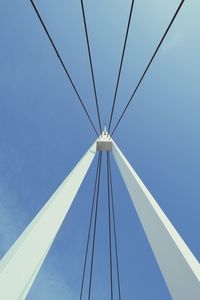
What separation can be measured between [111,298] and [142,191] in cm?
720

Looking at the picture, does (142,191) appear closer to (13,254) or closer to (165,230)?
(165,230)

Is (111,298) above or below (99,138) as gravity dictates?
below

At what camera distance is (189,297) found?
9.41 feet

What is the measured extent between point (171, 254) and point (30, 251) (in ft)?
5.89

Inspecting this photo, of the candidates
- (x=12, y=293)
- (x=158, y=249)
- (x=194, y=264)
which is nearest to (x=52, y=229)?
(x=12, y=293)

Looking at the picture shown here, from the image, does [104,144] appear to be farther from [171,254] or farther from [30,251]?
[30,251]

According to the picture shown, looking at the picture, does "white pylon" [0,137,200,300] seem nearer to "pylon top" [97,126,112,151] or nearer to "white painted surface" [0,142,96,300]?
"white painted surface" [0,142,96,300]

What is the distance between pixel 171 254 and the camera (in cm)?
354

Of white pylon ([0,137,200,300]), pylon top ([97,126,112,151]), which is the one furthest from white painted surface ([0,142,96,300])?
pylon top ([97,126,112,151])

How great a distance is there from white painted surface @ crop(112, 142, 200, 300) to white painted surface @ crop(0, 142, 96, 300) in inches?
55.7

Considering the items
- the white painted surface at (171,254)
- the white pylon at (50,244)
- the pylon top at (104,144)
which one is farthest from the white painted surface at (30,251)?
the pylon top at (104,144)

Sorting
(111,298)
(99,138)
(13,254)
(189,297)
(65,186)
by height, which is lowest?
(111,298)

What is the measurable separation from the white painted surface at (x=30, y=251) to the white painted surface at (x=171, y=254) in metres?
1.41

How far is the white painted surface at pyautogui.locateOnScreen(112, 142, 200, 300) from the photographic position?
2.96 m
